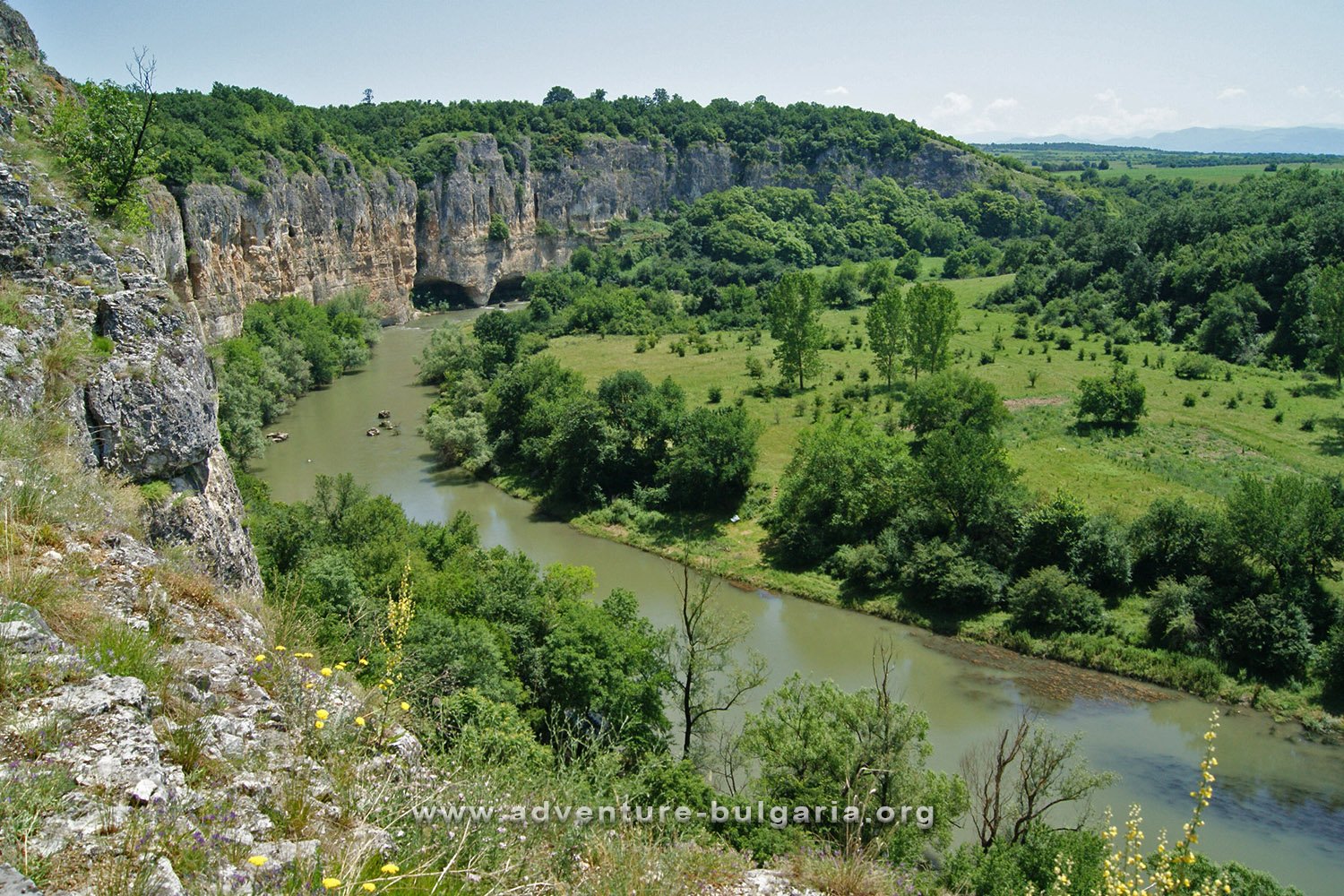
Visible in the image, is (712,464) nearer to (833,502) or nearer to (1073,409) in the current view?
(833,502)

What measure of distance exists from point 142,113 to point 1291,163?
18367 cm

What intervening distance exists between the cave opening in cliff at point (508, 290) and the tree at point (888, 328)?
41.9 metres

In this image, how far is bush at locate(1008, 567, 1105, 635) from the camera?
74.6 ft

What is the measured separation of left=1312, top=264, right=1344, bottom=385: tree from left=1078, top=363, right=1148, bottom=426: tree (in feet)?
37.2

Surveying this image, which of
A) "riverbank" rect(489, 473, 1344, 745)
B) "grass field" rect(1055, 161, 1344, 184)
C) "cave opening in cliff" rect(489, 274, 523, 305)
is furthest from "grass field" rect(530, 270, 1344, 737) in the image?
"grass field" rect(1055, 161, 1344, 184)

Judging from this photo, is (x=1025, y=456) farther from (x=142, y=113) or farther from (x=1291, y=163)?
(x=1291, y=163)

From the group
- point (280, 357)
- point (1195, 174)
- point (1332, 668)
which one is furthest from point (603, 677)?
point (1195, 174)

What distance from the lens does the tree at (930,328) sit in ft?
141

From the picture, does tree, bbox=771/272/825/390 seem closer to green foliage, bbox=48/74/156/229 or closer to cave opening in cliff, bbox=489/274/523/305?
green foliage, bbox=48/74/156/229

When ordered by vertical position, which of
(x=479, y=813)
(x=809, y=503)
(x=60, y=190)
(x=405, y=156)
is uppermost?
(x=405, y=156)

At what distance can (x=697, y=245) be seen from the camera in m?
84.8

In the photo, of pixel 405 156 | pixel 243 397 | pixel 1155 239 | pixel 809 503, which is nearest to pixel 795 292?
pixel 809 503

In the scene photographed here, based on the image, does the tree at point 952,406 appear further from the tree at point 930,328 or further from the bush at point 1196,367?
the bush at point 1196,367

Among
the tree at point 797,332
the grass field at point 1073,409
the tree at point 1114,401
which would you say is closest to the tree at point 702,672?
the grass field at point 1073,409
